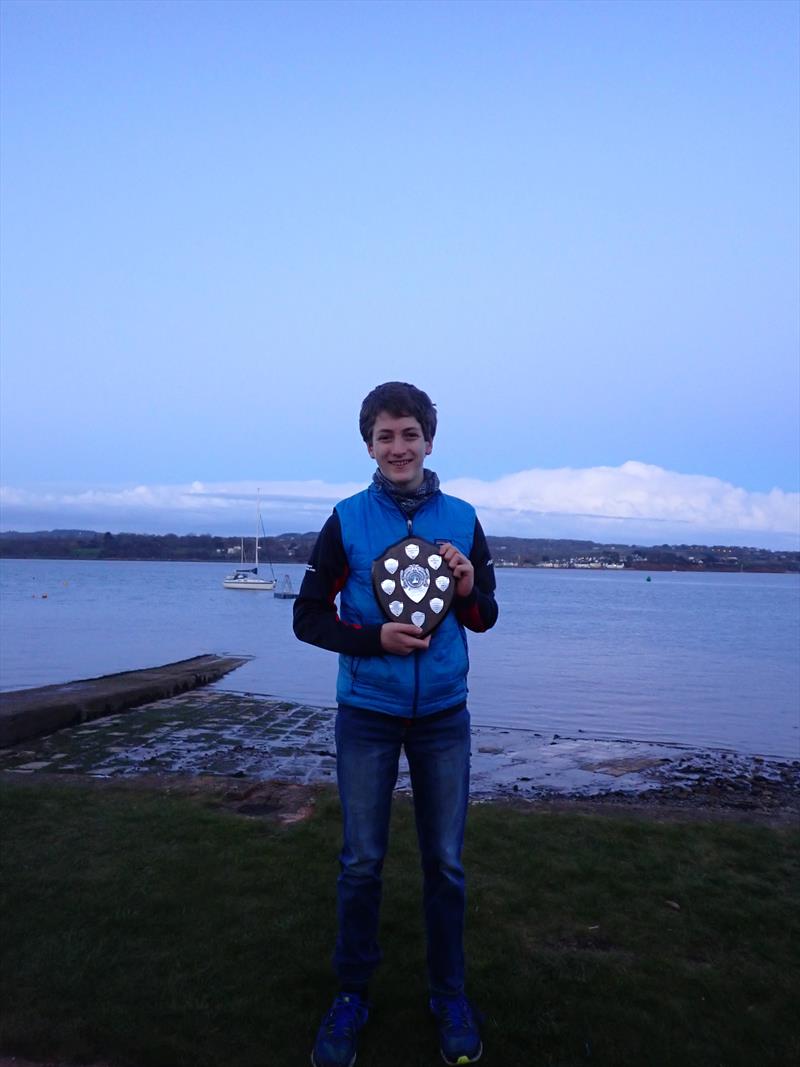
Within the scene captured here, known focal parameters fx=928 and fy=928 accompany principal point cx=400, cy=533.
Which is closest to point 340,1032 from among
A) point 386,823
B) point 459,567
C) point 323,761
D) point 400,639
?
point 386,823

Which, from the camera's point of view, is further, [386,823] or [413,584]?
[386,823]

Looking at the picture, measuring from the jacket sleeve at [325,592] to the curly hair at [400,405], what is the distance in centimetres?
41

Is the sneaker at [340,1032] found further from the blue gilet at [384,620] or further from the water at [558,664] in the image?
the water at [558,664]

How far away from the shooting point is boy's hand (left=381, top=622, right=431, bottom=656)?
3229 millimetres

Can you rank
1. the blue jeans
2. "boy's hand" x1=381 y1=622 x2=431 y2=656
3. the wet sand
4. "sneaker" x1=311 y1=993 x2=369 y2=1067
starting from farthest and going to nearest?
the wet sand
the blue jeans
"boy's hand" x1=381 y1=622 x2=431 y2=656
"sneaker" x1=311 y1=993 x2=369 y2=1067

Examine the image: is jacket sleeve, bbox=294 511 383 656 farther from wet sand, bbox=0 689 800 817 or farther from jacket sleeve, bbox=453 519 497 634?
wet sand, bbox=0 689 800 817

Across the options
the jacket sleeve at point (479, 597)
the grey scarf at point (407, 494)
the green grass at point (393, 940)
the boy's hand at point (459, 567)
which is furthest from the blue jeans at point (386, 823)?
the grey scarf at point (407, 494)

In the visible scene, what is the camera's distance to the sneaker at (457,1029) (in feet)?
10.3

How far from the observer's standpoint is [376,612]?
3.38 metres

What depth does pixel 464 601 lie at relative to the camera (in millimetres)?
3471

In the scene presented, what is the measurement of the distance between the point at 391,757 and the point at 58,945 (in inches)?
67.5

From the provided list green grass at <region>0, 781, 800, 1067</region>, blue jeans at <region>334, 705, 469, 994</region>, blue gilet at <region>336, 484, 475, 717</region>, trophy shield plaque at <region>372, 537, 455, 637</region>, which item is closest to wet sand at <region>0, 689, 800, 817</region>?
green grass at <region>0, 781, 800, 1067</region>

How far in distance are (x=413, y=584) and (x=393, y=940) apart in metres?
1.76

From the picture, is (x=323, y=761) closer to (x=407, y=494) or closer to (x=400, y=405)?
(x=407, y=494)
